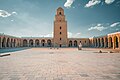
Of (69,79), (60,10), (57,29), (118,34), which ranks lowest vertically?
(69,79)

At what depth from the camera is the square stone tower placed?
162 ft

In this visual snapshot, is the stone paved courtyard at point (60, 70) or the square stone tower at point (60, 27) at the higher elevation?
the square stone tower at point (60, 27)

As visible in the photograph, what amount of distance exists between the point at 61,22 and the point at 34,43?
14.3 meters

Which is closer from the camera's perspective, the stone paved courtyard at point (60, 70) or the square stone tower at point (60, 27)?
the stone paved courtyard at point (60, 70)

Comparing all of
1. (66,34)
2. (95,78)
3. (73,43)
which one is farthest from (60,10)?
(95,78)

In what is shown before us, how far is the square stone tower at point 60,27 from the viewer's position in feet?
162

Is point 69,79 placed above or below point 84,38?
below

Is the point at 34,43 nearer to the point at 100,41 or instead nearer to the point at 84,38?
the point at 84,38

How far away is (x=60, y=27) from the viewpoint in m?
50.2

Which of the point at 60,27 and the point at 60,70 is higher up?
the point at 60,27

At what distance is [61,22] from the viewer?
50156 mm

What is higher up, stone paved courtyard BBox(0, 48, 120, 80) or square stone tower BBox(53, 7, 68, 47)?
square stone tower BBox(53, 7, 68, 47)

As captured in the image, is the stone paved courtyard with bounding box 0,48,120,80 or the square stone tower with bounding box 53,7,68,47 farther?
the square stone tower with bounding box 53,7,68,47

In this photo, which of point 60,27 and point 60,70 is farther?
point 60,27
